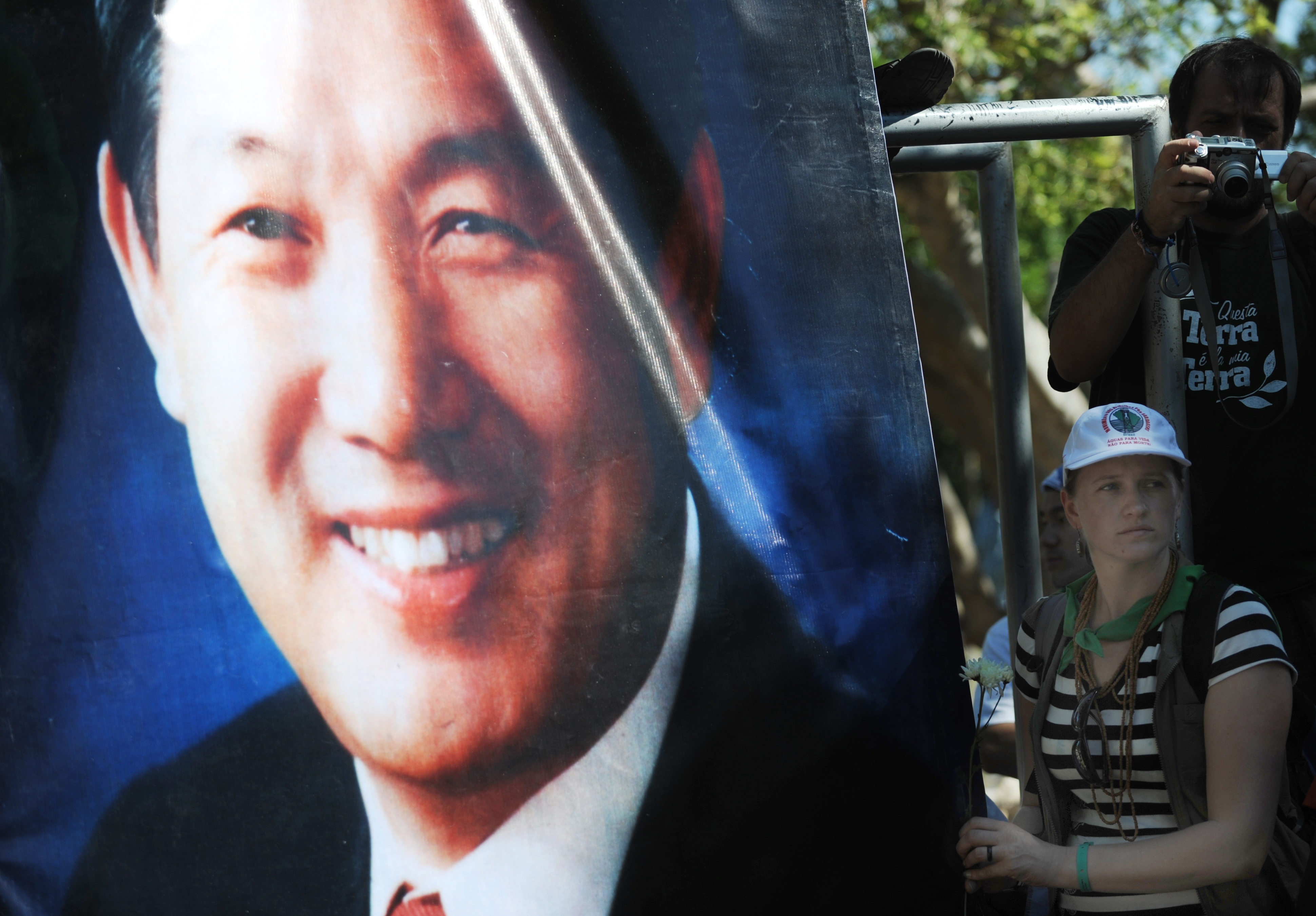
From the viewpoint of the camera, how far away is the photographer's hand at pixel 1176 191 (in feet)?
7.14

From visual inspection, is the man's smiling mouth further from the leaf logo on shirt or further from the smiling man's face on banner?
the leaf logo on shirt

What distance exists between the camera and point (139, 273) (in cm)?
183

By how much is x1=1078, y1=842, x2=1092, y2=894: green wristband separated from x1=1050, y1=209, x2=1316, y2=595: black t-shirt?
2.26ft

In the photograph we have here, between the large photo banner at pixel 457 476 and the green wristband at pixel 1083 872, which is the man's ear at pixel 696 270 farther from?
the green wristband at pixel 1083 872

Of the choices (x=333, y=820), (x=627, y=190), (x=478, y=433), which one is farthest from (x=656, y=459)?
(x=333, y=820)

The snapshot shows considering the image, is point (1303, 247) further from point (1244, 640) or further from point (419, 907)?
point (419, 907)

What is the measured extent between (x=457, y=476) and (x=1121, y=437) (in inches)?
43.1

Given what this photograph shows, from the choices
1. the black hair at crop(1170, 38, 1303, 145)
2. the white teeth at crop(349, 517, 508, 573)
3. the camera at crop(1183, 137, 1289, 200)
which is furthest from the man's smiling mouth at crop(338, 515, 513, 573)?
the black hair at crop(1170, 38, 1303, 145)

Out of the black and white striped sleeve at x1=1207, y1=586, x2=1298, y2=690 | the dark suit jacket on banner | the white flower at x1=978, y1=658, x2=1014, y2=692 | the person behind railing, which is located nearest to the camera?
the dark suit jacket on banner

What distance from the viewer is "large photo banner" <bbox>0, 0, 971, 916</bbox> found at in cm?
178

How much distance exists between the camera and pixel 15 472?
5.82 feet

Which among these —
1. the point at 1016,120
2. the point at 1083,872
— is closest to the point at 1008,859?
the point at 1083,872

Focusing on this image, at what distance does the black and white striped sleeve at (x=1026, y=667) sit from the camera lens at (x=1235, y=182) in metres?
0.85

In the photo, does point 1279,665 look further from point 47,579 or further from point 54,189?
point 54,189
